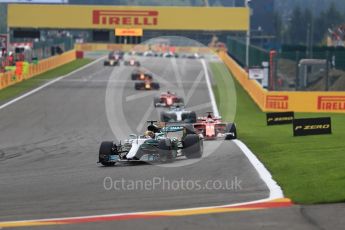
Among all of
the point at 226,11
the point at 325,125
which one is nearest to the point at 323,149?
the point at 325,125

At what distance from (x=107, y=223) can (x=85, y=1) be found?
98.9m

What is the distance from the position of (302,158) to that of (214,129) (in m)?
5.95

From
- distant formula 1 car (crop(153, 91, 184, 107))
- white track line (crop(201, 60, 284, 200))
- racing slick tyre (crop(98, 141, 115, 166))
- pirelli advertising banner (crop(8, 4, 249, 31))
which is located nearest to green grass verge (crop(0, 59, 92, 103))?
pirelli advertising banner (crop(8, 4, 249, 31))

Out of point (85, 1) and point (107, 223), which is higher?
point (85, 1)

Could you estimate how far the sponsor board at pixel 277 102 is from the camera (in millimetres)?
38281

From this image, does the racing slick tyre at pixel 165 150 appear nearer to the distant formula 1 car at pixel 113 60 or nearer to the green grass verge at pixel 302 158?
the green grass verge at pixel 302 158

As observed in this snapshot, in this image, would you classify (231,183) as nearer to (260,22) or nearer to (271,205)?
(271,205)

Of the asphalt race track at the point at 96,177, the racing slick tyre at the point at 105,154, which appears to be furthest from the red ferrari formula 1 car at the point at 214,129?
the racing slick tyre at the point at 105,154

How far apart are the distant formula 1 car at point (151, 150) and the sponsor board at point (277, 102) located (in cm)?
1983

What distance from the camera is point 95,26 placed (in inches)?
2680

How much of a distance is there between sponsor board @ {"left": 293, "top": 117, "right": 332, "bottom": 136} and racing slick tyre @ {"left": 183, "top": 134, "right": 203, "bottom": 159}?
225 inches

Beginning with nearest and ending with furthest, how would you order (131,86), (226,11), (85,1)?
(131,86) → (226,11) → (85,1)

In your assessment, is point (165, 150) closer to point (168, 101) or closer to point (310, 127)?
point (310, 127)

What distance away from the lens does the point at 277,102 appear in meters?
38.4
